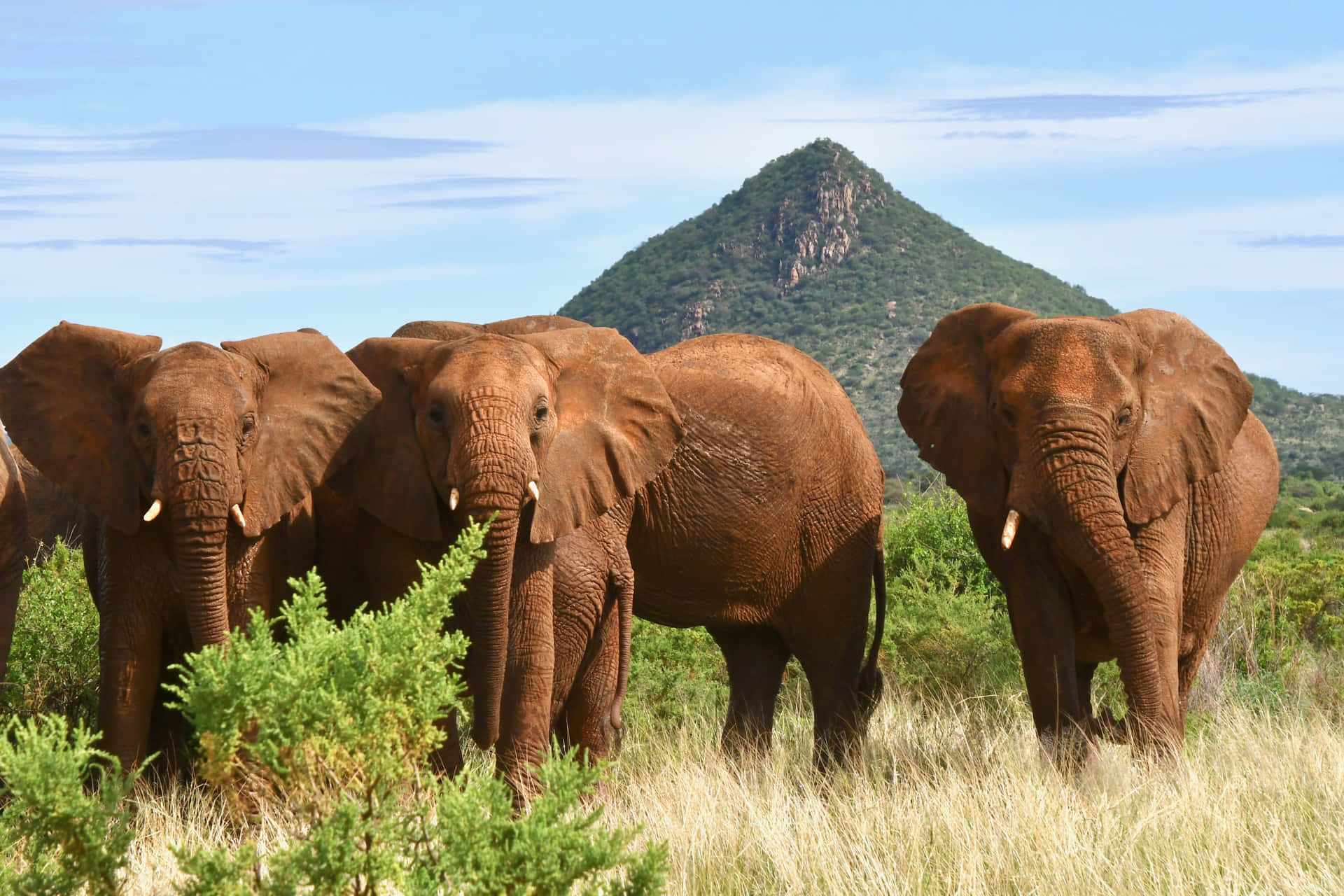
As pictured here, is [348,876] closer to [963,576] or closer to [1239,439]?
[1239,439]

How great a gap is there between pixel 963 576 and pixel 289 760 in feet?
32.6

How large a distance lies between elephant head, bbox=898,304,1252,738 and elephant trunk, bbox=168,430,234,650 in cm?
365

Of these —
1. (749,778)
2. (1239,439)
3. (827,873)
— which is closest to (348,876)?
(827,873)

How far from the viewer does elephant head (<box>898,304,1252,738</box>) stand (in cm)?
812

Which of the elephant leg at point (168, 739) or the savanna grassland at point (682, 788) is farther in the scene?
the elephant leg at point (168, 739)

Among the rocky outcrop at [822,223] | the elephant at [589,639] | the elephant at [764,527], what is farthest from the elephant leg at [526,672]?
the rocky outcrop at [822,223]

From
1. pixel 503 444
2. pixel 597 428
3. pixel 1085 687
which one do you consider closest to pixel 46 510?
pixel 597 428

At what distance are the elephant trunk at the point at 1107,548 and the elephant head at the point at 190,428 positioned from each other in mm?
3295

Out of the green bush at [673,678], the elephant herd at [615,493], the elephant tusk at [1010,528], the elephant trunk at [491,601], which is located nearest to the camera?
the elephant trunk at [491,601]

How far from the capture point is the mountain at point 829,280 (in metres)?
80.1

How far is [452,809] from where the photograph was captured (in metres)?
4.88

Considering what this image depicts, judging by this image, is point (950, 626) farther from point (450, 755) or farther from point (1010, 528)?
point (450, 755)

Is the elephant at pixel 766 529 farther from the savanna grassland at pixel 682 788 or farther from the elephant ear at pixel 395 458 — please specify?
the elephant ear at pixel 395 458

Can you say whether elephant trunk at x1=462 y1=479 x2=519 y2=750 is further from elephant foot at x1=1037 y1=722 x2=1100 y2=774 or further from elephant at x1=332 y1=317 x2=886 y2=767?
elephant foot at x1=1037 y1=722 x2=1100 y2=774
